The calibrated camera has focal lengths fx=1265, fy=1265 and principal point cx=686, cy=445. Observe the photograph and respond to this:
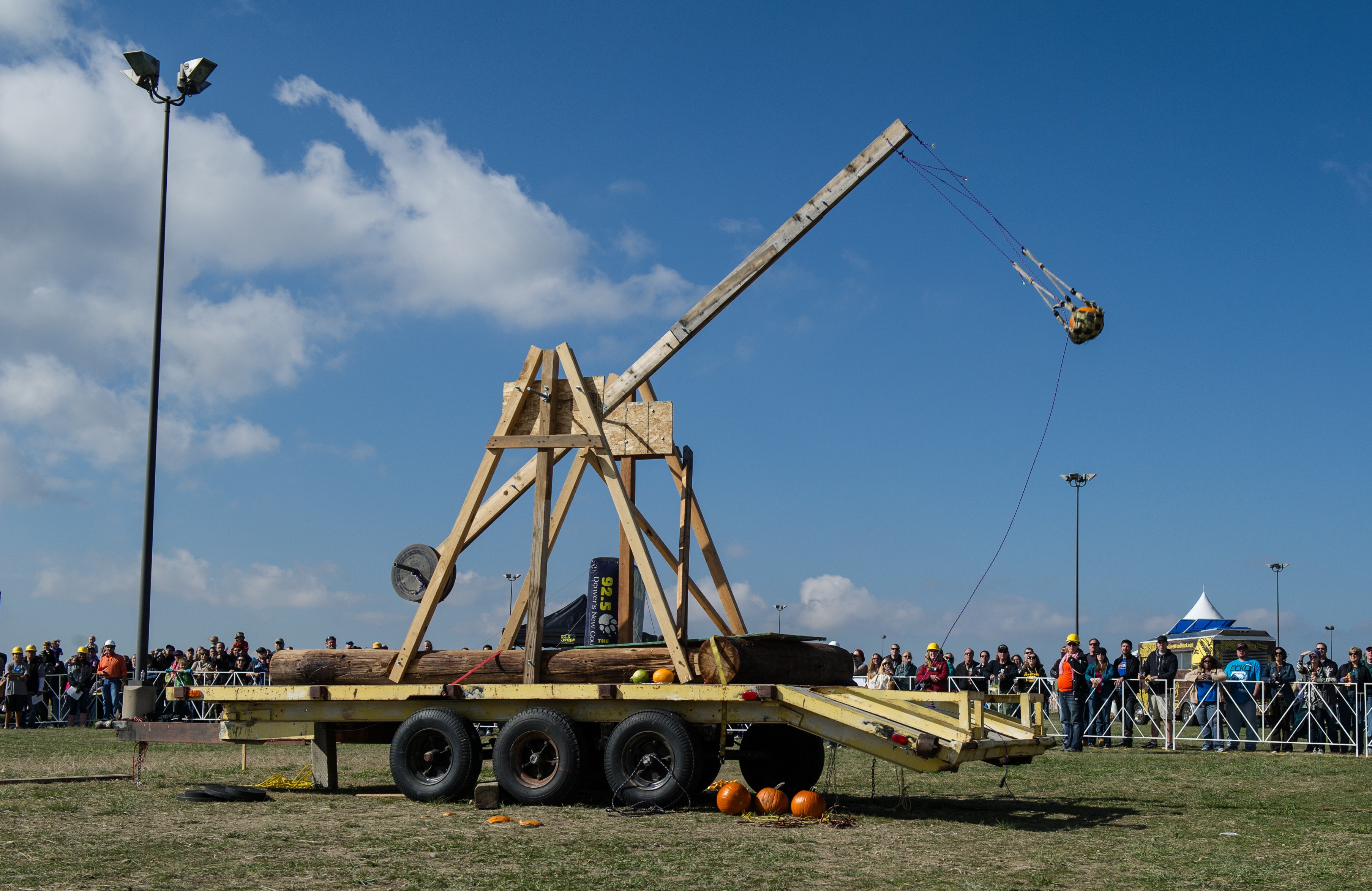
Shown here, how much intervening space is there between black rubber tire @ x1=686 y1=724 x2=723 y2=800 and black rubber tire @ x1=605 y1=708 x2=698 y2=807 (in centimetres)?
5

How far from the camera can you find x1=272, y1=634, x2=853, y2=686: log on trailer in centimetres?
1112

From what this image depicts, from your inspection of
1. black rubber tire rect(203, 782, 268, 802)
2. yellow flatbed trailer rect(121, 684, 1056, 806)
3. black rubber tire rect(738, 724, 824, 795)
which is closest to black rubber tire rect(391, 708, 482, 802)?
yellow flatbed trailer rect(121, 684, 1056, 806)

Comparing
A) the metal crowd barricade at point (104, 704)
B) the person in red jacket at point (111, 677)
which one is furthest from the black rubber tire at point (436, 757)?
the person in red jacket at point (111, 677)

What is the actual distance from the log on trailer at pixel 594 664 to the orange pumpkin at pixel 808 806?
1076 millimetres

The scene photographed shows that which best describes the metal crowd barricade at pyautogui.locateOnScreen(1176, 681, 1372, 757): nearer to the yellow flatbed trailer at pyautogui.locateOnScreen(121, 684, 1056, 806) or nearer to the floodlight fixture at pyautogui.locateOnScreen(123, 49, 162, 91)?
the yellow flatbed trailer at pyautogui.locateOnScreen(121, 684, 1056, 806)

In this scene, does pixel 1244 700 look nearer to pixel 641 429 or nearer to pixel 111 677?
pixel 641 429

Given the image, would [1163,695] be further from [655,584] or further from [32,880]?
[32,880]

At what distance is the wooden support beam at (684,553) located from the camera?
12.2 meters

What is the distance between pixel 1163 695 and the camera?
20.5 m

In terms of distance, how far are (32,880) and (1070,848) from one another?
6.67 meters

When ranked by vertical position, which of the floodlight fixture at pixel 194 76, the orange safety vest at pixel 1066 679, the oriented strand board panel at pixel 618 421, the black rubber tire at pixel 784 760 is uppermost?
the floodlight fixture at pixel 194 76

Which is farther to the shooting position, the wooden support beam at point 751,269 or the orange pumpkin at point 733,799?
the wooden support beam at point 751,269

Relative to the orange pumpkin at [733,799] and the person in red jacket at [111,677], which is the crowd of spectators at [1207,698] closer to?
the orange pumpkin at [733,799]

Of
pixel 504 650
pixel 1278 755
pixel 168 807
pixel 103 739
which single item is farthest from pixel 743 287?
pixel 103 739
